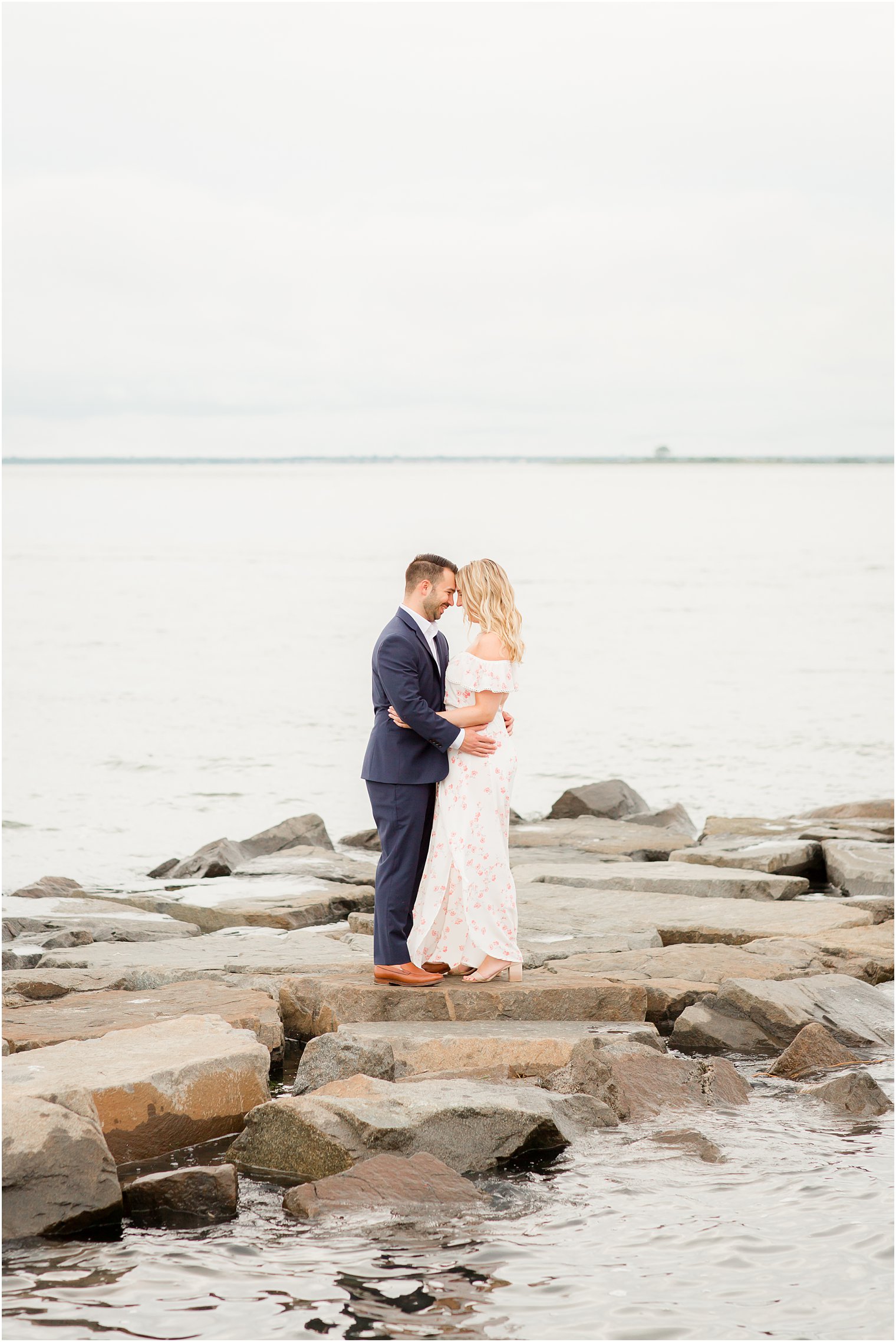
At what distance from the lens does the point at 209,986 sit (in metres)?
7.75

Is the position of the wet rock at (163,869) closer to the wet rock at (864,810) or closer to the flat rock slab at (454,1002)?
the flat rock slab at (454,1002)

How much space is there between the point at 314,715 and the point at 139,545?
5622 centimetres

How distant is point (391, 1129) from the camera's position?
556 centimetres

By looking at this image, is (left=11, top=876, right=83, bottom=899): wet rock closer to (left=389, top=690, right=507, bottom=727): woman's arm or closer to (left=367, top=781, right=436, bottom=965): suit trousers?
(left=367, top=781, right=436, bottom=965): suit trousers

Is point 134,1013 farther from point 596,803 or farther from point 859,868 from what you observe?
point 596,803

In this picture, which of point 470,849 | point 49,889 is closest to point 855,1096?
point 470,849

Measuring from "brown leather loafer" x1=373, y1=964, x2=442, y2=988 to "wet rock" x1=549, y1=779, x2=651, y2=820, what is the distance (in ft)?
25.8

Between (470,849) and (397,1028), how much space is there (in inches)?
36.9

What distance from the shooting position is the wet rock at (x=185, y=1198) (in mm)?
5195

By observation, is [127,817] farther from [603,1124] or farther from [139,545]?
[139,545]

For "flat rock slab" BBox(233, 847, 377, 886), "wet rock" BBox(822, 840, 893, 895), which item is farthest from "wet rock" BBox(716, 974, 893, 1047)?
"flat rock slab" BBox(233, 847, 377, 886)

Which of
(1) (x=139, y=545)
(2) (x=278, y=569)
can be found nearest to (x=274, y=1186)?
(2) (x=278, y=569)

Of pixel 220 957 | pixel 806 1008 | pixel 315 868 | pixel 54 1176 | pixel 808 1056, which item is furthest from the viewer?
pixel 315 868

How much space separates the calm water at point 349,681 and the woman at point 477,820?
700 cm
